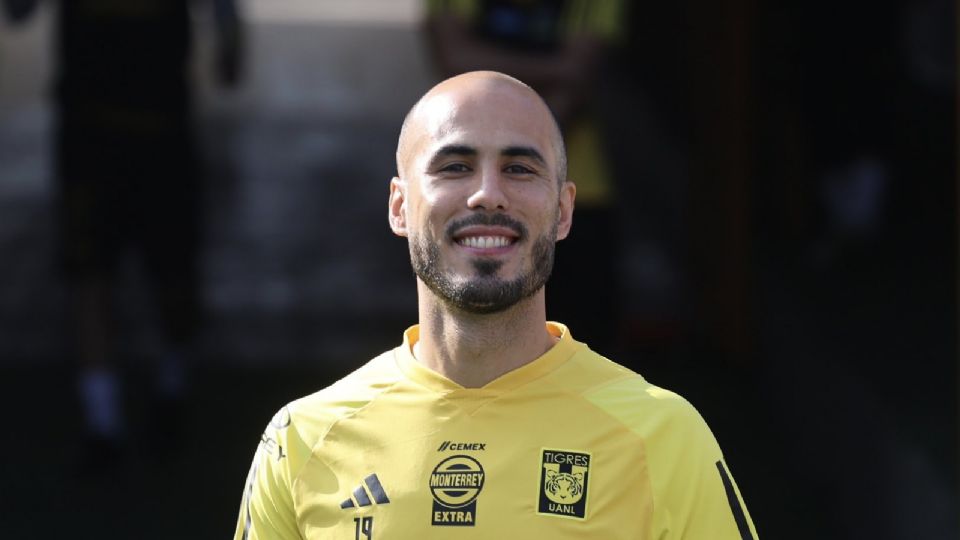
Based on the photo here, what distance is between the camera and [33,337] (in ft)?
27.2

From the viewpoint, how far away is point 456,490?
10.0 ft

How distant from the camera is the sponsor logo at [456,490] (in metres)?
3.03

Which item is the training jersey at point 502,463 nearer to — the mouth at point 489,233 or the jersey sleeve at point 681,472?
the jersey sleeve at point 681,472

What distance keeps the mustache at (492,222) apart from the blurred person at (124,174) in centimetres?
396

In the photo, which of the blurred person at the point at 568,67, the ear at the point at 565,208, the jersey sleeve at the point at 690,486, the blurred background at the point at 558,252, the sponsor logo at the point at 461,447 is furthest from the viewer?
the blurred background at the point at 558,252

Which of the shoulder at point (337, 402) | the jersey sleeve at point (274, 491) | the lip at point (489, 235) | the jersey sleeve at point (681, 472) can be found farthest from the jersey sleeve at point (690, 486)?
the jersey sleeve at point (274, 491)

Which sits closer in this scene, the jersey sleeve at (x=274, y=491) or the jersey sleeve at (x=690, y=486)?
the jersey sleeve at (x=690, y=486)

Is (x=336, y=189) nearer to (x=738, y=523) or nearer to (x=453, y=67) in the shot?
(x=453, y=67)

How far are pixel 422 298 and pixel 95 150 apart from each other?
4.03 meters

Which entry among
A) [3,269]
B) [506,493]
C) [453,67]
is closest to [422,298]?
[506,493]

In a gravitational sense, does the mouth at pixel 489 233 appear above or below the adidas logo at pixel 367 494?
above

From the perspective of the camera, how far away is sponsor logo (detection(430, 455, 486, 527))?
119 inches

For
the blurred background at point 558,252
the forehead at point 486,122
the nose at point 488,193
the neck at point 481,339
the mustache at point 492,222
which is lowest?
the blurred background at point 558,252

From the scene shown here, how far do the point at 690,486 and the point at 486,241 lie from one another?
0.50 metres
